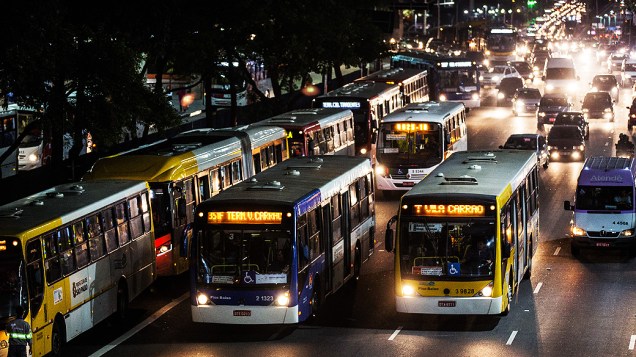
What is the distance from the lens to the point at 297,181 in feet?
92.4

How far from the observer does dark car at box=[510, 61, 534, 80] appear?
100 m

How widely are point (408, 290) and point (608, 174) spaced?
1098 centimetres

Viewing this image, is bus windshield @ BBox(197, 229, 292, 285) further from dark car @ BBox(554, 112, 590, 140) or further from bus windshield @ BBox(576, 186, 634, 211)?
dark car @ BBox(554, 112, 590, 140)

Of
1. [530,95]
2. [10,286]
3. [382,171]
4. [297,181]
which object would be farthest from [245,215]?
[530,95]

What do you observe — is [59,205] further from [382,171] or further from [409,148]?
[409,148]

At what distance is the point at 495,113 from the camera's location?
77.8 m

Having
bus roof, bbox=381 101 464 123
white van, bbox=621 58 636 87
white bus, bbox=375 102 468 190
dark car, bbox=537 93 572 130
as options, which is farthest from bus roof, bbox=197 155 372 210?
white van, bbox=621 58 636 87

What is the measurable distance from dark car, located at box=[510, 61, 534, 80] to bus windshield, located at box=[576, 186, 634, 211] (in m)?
65.3

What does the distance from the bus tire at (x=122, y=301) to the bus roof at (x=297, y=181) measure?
120 inches

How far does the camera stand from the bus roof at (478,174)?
2672cm

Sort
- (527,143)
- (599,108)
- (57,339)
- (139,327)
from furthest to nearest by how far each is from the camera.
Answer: (599,108) < (527,143) < (139,327) < (57,339)

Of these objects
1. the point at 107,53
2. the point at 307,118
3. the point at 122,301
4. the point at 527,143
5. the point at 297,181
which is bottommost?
the point at 527,143

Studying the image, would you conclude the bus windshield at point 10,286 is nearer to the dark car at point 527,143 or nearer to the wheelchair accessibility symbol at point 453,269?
the wheelchair accessibility symbol at point 453,269

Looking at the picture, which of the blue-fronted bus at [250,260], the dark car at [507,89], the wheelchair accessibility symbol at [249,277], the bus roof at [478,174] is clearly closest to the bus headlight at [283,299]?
the blue-fronted bus at [250,260]
